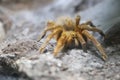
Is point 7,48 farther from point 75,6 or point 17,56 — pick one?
point 75,6

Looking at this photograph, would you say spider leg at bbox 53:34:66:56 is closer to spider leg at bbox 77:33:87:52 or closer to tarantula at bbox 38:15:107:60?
tarantula at bbox 38:15:107:60

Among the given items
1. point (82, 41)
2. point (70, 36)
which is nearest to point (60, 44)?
point (70, 36)

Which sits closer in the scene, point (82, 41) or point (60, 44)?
point (60, 44)

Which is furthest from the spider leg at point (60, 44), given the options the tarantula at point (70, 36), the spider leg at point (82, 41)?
the spider leg at point (82, 41)

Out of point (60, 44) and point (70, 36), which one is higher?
point (70, 36)

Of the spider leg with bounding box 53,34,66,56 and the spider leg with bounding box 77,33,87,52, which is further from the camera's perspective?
the spider leg with bounding box 77,33,87,52

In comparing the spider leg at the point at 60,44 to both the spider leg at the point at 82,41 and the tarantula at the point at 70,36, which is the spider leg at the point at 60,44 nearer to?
the tarantula at the point at 70,36

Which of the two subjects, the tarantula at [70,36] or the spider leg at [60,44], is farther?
the tarantula at [70,36]

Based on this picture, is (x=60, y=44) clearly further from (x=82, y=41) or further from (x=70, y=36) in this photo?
(x=82, y=41)

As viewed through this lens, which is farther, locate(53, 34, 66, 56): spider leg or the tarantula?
the tarantula

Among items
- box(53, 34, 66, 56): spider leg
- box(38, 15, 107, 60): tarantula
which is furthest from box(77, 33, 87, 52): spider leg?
box(53, 34, 66, 56): spider leg

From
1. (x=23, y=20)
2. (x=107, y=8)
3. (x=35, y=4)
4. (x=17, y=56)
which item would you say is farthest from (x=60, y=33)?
(x=35, y=4)
